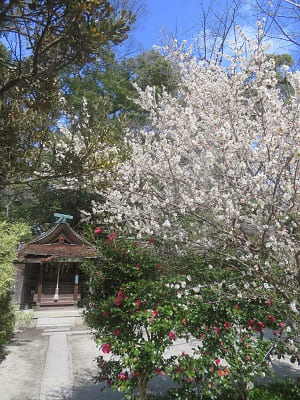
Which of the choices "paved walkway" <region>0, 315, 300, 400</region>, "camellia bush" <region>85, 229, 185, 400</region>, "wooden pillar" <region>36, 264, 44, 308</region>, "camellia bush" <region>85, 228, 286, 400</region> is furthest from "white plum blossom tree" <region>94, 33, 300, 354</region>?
"wooden pillar" <region>36, 264, 44, 308</region>

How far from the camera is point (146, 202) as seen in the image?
164 inches

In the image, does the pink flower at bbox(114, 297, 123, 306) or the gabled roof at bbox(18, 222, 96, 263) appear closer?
the pink flower at bbox(114, 297, 123, 306)

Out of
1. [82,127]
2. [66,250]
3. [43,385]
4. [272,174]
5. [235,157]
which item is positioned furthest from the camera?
[66,250]

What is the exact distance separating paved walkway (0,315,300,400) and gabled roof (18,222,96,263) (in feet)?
10.1

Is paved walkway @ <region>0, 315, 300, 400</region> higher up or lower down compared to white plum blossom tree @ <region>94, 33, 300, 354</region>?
lower down

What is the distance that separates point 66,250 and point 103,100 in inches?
350

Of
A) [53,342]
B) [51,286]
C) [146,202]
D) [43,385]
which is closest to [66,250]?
[51,286]

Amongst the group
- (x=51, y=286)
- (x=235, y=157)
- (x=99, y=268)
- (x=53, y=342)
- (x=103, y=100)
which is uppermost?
(x=103, y=100)

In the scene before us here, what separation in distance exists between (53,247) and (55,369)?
654 centimetres

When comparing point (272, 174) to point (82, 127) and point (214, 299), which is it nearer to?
point (214, 299)

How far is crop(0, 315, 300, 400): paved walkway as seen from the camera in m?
4.60

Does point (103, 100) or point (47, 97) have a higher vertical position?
point (103, 100)

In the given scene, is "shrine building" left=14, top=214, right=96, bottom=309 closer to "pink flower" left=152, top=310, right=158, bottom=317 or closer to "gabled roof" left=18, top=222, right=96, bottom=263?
"gabled roof" left=18, top=222, right=96, bottom=263

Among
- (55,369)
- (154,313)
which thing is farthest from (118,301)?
(55,369)
